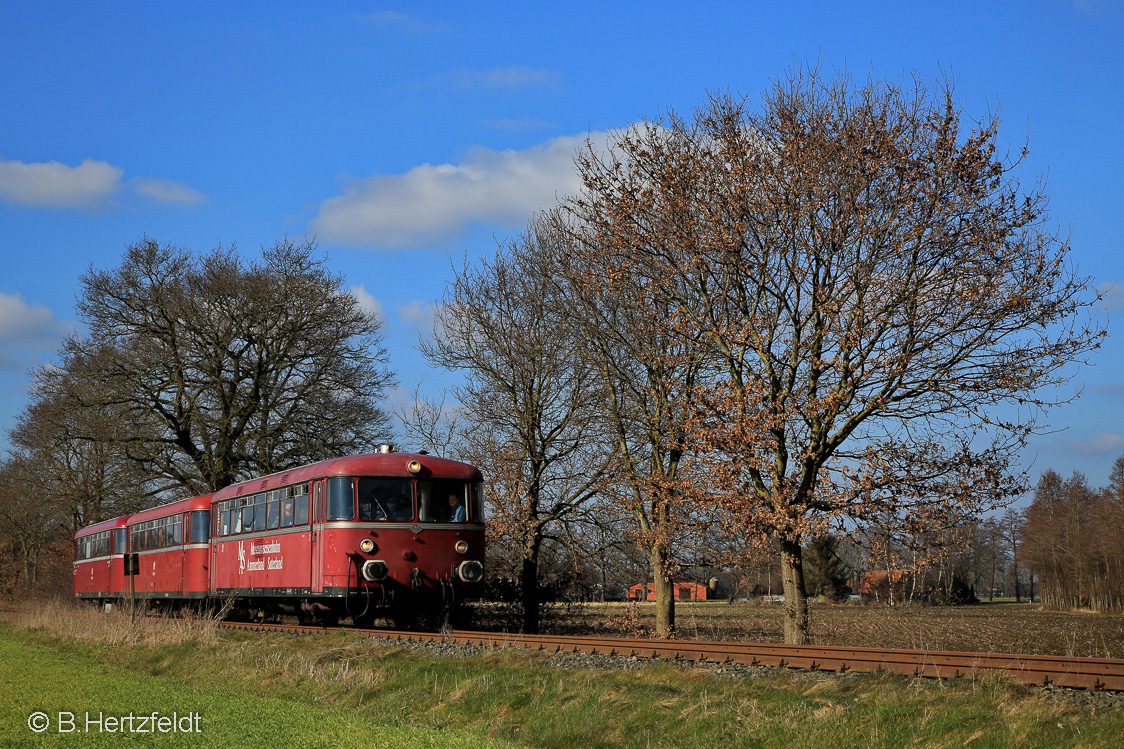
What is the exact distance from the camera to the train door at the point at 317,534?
1944cm

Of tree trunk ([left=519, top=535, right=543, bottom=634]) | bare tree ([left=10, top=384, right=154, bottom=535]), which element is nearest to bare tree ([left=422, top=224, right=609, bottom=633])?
tree trunk ([left=519, top=535, right=543, bottom=634])

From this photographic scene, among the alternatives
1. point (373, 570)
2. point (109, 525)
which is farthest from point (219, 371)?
point (373, 570)

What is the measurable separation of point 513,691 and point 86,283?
30.1 m

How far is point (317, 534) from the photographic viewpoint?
19.6 metres

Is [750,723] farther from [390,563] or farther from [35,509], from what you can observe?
[35,509]

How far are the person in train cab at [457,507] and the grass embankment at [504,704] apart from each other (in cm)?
405

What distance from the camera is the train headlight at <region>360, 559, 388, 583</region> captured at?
19.0 m

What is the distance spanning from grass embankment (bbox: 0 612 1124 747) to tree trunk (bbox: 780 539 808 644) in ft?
19.5

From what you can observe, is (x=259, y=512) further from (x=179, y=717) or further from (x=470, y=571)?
(x=179, y=717)

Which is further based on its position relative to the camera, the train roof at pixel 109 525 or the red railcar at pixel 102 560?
the train roof at pixel 109 525

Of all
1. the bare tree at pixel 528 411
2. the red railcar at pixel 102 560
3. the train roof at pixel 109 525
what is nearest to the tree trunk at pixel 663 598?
the bare tree at pixel 528 411

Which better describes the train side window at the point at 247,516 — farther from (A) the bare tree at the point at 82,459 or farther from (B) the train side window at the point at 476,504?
(A) the bare tree at the point at 82,459

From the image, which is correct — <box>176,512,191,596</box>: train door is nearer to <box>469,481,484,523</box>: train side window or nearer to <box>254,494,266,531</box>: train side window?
<box>254,494,266,531</box>: train side window

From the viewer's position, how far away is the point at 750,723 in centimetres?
870
